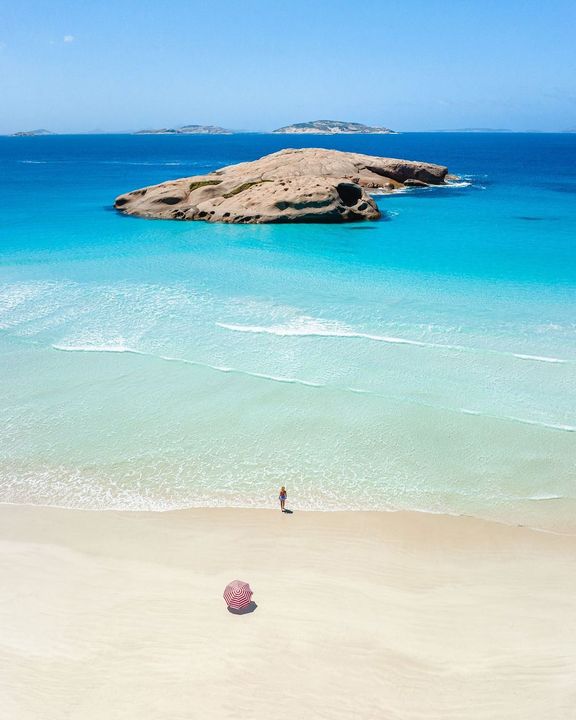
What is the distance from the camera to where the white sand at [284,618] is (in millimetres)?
9539

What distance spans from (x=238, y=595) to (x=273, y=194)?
44.2m

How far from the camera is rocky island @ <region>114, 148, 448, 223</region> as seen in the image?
4969cm

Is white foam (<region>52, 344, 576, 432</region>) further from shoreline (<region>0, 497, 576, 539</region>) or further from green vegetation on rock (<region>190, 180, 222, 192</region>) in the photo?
green vegetation on rock (<region>190, 180, 222, 192</region>)

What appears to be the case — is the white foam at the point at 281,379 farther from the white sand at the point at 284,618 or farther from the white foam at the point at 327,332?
A: the white sand at the point at 284,618

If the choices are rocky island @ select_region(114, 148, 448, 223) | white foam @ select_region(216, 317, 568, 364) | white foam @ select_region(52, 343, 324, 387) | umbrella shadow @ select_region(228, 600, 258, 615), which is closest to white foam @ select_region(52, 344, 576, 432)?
white foam @ select_region(52, 343, 324, 387)

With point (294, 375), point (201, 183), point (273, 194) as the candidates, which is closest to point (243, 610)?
point (294, 375)

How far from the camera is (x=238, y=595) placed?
1114 centimetres

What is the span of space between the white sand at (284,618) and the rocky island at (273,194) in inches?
1531

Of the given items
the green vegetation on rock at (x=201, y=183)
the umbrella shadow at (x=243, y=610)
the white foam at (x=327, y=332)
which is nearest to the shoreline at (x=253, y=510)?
the umbrella shadow at (x=243, y=610)

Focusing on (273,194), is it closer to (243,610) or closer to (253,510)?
(253,510)

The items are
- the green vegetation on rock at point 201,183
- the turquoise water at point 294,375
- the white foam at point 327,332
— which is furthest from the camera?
the green vegetation on rock at point 201,183

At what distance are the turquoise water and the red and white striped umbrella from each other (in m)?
3.82

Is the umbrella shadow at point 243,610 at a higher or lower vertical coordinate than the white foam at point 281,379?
lower

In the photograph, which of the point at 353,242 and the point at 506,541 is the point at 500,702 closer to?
the point at 506,541
